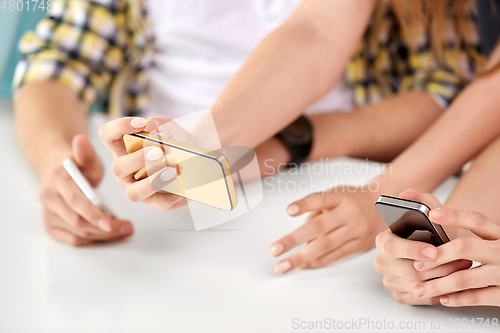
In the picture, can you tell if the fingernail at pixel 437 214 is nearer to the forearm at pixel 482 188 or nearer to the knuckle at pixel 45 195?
the forearm at pixel 482 188

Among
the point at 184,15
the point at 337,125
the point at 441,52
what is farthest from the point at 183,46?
the point at 441,52

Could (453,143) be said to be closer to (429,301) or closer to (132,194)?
(429,301)

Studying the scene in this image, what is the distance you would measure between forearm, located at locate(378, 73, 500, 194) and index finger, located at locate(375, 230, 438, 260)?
0.38 ft

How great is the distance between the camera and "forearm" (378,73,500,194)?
16.1 inches

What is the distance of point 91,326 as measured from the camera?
1.02 ft

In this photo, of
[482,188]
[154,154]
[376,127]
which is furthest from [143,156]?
[376,127]

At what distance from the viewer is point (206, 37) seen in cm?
61

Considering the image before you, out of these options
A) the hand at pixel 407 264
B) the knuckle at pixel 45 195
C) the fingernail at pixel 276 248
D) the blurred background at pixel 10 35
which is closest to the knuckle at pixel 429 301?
the hand at pixel 407 264

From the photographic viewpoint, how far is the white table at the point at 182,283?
12.3 inches

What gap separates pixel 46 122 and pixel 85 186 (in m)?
0.16

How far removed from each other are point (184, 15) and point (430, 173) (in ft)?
1.22

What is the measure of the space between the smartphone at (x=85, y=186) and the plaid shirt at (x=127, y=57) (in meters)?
0.20

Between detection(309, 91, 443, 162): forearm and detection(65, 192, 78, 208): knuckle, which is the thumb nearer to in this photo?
detection(65, 192, 78, 208): knuckle

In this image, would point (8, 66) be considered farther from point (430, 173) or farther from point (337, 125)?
point (430, 173)
